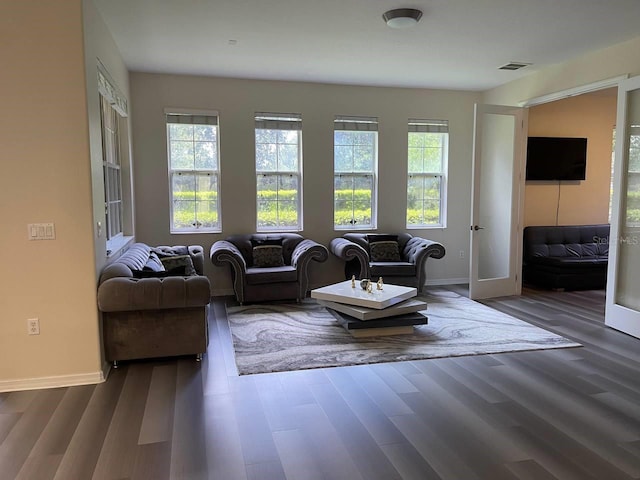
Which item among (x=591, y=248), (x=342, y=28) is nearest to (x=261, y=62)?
(x=342, y=28)

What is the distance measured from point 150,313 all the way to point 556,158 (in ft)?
19.7

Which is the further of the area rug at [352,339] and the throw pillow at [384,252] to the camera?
the throw pillow at [384,252]

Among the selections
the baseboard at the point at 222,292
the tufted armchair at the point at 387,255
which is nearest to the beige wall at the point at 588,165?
the tufted armchair at the point at 387,255

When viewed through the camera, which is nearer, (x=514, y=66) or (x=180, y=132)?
(x=514, y=66)

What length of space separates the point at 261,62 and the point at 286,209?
77.1 inches

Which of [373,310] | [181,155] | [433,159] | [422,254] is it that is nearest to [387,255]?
[422,254]

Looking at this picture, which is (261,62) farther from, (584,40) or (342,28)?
(584,40)

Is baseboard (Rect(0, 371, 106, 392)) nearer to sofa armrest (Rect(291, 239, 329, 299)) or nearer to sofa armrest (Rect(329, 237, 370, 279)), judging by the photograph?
sofa armrest (Rect(291, 239, 329, 299))

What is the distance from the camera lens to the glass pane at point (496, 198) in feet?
19.4

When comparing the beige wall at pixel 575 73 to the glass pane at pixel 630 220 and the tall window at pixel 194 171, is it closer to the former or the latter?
the glass pane at pixel 630 220

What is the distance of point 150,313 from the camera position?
Answer: 3615 mm

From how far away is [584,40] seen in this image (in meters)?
4.46

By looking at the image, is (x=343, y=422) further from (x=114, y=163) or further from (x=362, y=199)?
(x=362, y=199)

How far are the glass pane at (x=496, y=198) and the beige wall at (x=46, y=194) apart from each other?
4.51 metres
